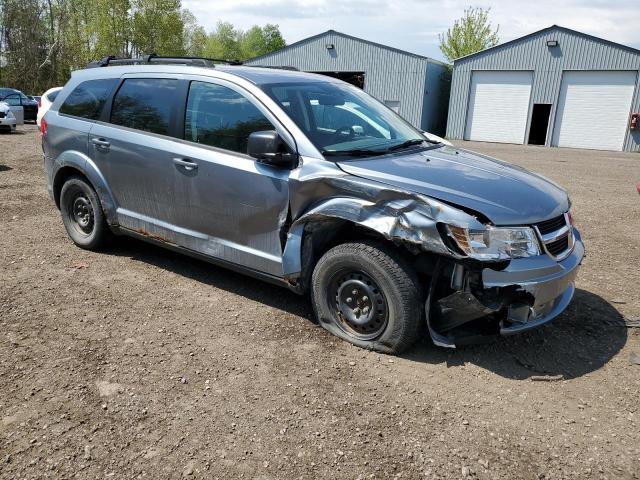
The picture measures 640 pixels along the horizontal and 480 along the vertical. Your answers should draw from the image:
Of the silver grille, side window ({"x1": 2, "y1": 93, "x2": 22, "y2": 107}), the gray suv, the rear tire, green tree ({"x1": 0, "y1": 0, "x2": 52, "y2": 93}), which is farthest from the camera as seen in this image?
green tree ({"x1": 0, "y1": 0, "x2": 52, "y2": 93})

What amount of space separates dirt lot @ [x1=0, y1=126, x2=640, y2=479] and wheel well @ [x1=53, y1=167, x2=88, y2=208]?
3.15 feet

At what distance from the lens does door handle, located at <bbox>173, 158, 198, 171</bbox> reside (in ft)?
13.7

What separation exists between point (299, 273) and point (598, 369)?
2126 mm

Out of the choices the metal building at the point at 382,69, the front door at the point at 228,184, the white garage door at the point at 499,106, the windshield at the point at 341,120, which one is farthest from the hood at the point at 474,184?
the metal building at the point at 382,69

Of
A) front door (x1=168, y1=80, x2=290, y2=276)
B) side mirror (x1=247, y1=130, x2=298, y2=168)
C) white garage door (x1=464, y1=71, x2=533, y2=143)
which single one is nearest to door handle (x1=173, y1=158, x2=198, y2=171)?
front door (x1=168, y1=80, x2=290, y2=276)

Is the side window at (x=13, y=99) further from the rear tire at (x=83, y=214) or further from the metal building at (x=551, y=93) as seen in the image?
the metal building at (x=551, y=93)

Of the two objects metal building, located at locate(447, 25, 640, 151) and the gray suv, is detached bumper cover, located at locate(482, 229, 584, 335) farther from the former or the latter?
metal building, located at locate(447, 25, 640, 151)

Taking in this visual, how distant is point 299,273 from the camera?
3.82 metres

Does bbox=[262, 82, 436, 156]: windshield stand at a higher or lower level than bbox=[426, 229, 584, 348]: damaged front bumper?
higher

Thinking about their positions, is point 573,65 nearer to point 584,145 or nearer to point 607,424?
point 584,145

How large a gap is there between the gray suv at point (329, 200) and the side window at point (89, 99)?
0.07 ft

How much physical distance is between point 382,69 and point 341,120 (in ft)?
95.7

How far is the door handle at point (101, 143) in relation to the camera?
4.84 m

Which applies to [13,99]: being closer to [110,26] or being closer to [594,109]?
[594,109]
